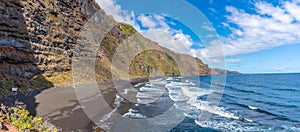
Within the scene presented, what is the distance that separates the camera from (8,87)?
2186 cm

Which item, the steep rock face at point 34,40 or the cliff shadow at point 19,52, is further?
the steep rock face at point 34,40

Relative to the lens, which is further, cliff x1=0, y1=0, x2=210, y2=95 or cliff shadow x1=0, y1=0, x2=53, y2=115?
cliff x1=0, y1=0, x2=210, y2=95

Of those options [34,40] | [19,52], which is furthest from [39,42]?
[19,52]

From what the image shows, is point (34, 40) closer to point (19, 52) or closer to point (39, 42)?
point (39, 42)

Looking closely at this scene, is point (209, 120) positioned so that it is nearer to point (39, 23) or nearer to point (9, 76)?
point (9, 76)

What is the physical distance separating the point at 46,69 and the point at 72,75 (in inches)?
241

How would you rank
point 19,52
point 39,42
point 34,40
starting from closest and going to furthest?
point 19,52
point 34,40
point 39,42

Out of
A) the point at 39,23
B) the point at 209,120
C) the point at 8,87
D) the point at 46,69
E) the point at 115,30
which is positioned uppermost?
the point at 115,30

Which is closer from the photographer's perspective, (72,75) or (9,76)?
(9,76)

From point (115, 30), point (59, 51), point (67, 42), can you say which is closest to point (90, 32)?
point (67, 42)

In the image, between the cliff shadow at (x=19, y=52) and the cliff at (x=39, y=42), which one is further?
the cliff at (x=39, y=42)

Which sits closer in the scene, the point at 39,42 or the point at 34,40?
the point at 34,40

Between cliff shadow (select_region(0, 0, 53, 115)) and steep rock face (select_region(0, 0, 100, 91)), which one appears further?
steep rock face (select_region(0, 0, 100, 91))

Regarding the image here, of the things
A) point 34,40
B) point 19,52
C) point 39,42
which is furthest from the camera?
point 39,42
